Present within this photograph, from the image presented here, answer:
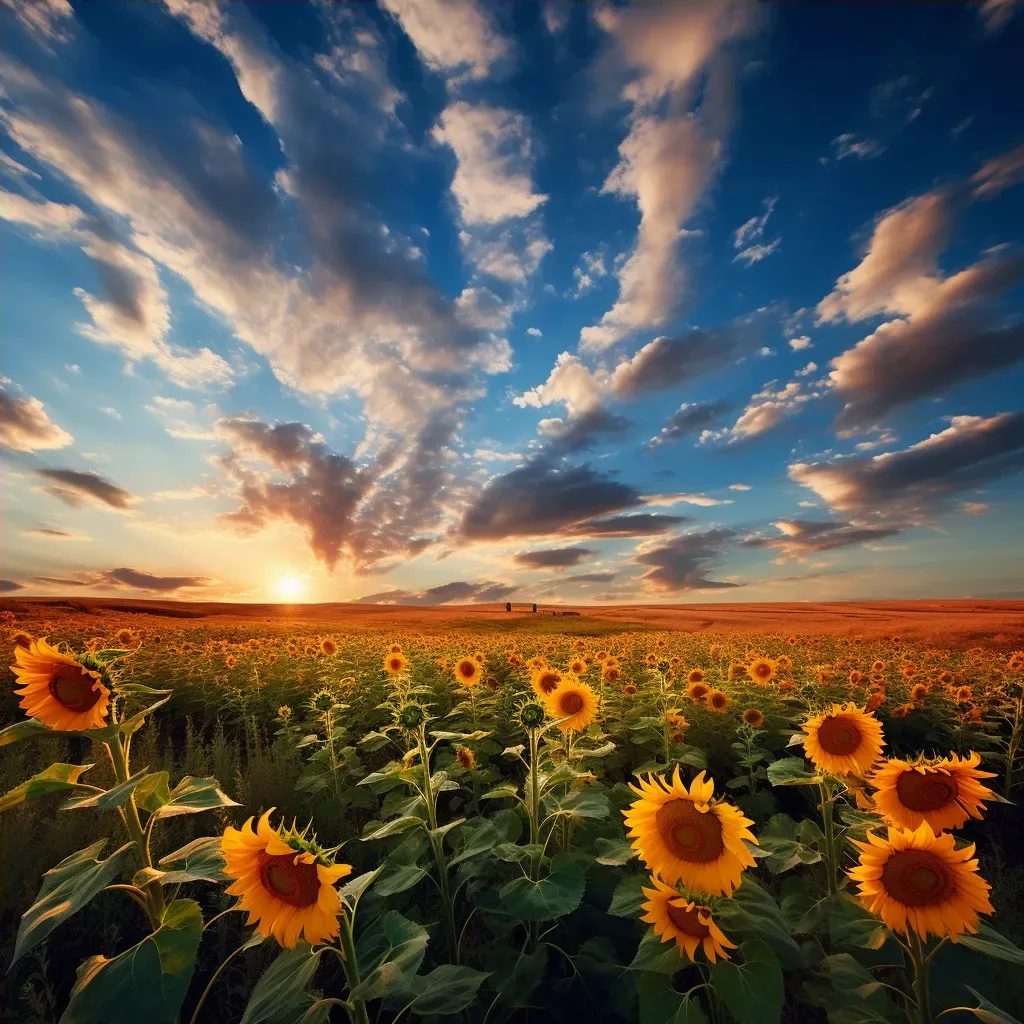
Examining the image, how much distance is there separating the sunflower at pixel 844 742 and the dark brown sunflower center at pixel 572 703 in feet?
5.76

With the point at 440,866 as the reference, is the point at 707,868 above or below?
above

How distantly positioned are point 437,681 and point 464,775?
3.99m

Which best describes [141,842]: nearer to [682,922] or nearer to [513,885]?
[513,885]

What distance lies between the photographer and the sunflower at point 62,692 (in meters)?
2.64

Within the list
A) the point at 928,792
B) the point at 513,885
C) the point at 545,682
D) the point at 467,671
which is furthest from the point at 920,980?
the point at 467,671

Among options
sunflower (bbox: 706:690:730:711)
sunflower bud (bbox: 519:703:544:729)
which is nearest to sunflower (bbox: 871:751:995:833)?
sunflower bud (bbox: 519:703:544:729)

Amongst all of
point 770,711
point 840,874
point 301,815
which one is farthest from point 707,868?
point 770,711

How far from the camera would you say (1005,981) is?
11.3 ft

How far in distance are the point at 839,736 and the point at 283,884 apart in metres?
3.38

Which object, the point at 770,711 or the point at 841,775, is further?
the point at 770,711

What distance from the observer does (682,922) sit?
246 centimetres

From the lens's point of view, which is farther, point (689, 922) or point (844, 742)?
point (844, 742)

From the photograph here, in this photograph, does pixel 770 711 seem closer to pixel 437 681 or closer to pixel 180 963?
pixel 437 681

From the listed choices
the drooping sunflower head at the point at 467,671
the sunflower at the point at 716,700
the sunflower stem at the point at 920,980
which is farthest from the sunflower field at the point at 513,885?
the drooping sunflower head at the point at 467,671
